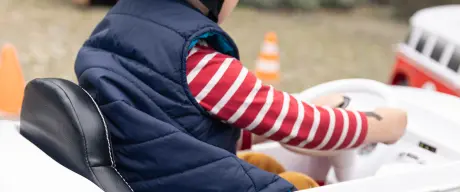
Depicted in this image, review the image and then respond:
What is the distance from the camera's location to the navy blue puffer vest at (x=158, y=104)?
75 cm

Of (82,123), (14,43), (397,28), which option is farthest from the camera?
(397,28)

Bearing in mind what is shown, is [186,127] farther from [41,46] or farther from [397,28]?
[397,28]

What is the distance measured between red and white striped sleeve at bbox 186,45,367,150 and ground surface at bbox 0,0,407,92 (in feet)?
5.04

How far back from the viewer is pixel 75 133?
71 centimetres

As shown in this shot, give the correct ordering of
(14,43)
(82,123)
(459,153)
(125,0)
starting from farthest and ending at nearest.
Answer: (14,43)
(459,153)
(125,0)
(82,123)

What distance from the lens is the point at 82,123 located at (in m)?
0.72

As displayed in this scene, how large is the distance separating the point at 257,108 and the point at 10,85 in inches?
45.6

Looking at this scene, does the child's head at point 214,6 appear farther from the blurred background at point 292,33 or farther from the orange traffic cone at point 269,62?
the blurred background at point 292,33

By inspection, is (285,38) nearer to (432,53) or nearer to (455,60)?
(432,53)

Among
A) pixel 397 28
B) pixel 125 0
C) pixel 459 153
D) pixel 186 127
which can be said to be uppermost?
pixel 125 0

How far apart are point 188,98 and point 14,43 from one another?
228 cm

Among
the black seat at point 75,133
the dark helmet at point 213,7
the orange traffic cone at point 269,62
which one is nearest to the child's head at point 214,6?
the dark helmet at point 213,7

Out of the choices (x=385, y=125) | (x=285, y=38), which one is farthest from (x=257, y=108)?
(x=285, y=38)

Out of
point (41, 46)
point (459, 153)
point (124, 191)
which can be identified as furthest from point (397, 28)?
point (124, 191)
